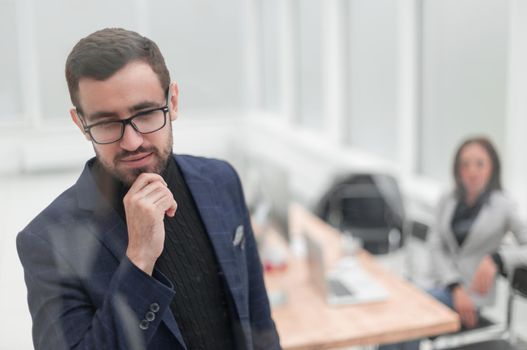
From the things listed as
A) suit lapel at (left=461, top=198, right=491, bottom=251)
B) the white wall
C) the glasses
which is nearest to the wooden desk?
suit lapel at (left=461, top=198, right=491, bottom=251)

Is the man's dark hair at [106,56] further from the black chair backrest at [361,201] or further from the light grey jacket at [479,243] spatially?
the black chair backrest at [361,201]

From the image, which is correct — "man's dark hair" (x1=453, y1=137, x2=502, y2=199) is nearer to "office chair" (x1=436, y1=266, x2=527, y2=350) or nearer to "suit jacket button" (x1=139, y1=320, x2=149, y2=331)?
"office chair" (x1=436, y1=266, x2=527, y2=350)

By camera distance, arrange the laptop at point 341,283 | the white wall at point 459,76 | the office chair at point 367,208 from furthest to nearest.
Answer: the office chair at point 367,208 → the white wall at point 459,76 → the laptop at point 341,283

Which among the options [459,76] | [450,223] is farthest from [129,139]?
[459,76]

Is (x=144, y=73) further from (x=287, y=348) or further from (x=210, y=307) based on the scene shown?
(x=287, y=348)

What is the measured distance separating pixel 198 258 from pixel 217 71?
230 millimetres

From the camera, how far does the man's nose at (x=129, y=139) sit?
491 mm

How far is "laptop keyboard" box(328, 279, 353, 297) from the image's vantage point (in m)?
1.89

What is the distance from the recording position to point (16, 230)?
21.6 inches

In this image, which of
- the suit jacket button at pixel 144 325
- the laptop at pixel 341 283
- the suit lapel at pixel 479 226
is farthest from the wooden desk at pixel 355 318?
the suit jacket button at pixel 144 325

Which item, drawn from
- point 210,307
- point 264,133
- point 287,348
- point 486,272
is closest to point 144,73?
point 210,307

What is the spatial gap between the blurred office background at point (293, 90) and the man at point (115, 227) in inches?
1.0

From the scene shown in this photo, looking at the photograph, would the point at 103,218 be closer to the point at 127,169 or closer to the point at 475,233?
→ the point at 127,169

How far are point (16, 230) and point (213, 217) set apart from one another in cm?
21
